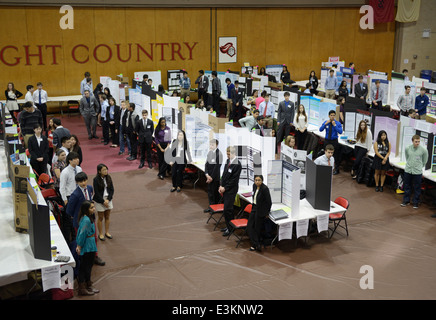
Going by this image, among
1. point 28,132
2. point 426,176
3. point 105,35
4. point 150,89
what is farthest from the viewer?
point 105,35

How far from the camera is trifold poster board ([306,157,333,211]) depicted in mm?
9062

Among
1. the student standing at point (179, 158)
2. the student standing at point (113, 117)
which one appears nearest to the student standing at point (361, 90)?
the student standing at point (113, 117)

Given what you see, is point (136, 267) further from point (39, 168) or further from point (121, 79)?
point (121, 79)

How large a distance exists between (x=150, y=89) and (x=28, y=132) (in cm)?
393

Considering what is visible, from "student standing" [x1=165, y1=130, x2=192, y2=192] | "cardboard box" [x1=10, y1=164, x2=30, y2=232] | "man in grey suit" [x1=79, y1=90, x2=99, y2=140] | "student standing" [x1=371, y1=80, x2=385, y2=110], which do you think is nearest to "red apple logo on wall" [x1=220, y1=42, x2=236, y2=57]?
"student standing" [x1=371, y1=80, x2=385, y2=110]

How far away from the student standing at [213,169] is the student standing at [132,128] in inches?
165

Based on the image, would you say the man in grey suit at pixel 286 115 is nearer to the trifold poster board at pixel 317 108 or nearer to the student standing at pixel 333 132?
the trifold poster board at pixel 317 108

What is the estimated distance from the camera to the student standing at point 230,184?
30.6 ft

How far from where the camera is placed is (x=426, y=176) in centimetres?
1091

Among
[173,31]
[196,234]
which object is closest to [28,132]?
[196,234]

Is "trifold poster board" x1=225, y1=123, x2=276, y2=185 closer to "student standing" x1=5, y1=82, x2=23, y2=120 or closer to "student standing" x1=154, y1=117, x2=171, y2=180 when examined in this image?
"student standing" x1=154, y1=117, x2=171, y2=180

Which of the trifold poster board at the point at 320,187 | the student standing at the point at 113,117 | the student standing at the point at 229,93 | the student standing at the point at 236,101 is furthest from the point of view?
the student standing at the point at 229,93

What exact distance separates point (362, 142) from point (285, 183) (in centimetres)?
443

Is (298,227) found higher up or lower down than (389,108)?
lower down
